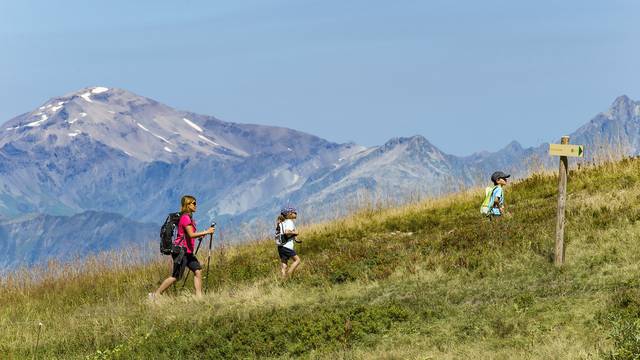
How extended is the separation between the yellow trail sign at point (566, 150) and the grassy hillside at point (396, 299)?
2.03 m

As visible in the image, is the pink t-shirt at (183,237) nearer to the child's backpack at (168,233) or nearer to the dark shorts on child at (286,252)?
the child's backpack at (168,233)

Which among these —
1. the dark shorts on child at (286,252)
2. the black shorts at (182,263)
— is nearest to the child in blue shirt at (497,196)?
the dark shorts on child at (286,252)

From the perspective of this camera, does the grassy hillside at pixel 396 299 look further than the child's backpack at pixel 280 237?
No

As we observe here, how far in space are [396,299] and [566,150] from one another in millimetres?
4592

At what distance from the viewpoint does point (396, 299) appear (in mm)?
15586

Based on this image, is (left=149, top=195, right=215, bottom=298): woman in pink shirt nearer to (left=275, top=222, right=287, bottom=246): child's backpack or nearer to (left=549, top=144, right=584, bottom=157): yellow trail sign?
(left=275, top=222, right=287, bottom=246): child's backpack

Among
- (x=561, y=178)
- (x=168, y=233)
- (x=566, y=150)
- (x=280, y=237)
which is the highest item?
(x=566, y=150)

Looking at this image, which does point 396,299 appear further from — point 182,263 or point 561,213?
point 182,263

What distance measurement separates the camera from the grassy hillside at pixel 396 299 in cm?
1239

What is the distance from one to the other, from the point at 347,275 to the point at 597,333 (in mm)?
7664

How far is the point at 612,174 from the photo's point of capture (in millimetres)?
24688

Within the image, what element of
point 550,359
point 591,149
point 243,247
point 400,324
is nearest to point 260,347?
point 400,324

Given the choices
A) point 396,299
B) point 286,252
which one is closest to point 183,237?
point 286,252

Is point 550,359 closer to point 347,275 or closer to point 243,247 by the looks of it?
point 347,275
